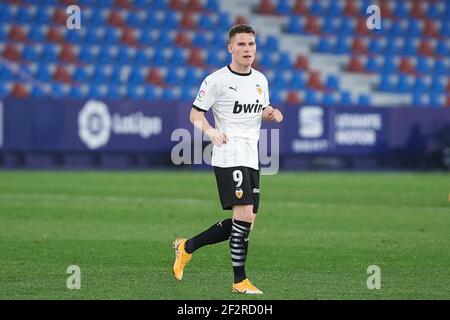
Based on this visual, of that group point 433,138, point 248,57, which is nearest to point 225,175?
point 248,57

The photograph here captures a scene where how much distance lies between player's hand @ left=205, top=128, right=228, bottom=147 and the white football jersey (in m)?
0.16

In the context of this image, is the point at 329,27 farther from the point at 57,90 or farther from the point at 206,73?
the point at 57,90

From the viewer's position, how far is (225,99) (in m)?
9.74

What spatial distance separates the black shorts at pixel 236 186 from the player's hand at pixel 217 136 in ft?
0.95

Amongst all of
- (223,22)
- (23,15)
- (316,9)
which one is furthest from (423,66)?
(23,15)

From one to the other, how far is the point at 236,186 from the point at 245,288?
87 cm

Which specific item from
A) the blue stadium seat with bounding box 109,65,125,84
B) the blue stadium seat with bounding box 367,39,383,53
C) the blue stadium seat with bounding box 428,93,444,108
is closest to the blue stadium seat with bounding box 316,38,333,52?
the blue stadium seat with bounding box 367,39,383,53

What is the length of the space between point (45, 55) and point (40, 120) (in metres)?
4.56

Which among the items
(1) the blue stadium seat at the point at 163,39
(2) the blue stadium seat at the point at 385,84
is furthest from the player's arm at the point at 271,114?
(2) the blue stadium seat at the point at 385,84

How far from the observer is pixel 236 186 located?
959 cm

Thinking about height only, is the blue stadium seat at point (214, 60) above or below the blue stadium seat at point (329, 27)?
below

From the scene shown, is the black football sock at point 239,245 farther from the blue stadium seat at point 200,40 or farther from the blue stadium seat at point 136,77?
the blue stadium seat at point 200,40

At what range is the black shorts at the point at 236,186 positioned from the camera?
378 inches

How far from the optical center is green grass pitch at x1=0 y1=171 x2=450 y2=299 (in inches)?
385
